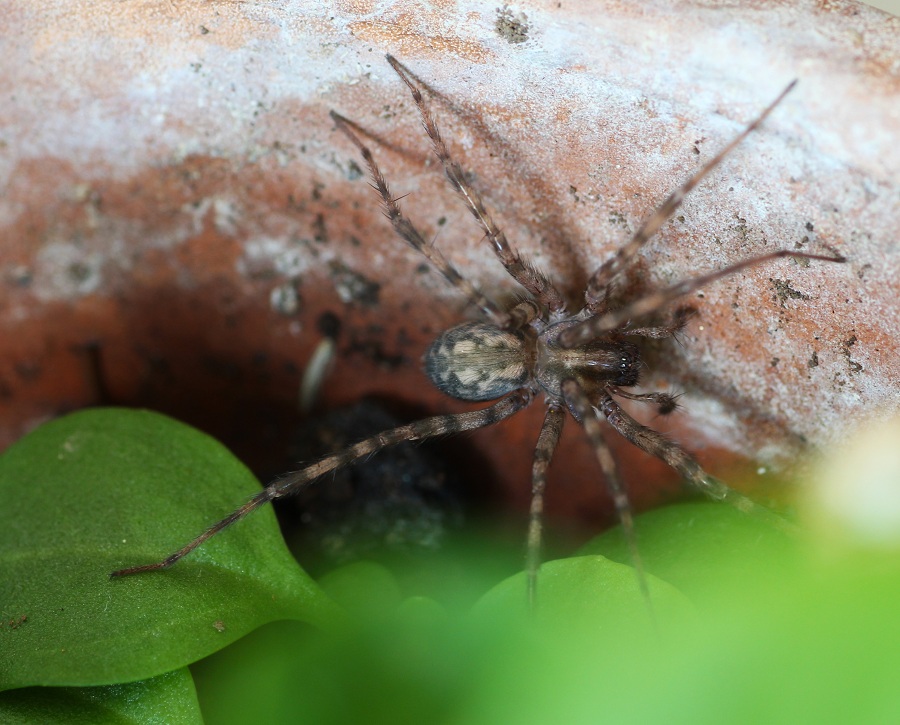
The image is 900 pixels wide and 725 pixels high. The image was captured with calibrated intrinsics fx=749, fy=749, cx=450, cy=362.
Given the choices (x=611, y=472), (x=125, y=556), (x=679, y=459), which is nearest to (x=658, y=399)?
(x=679, y=459)

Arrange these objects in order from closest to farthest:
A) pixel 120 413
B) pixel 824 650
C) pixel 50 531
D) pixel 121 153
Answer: pixel 824 650 → pixel 50 531 → pixel 120 413 → pixel 121 153

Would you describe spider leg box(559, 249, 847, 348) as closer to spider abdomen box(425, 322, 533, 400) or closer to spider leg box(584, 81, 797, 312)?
spider leg box(584, 81, 797, 312)

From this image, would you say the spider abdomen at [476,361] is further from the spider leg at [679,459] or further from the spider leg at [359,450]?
the spider leg at [679,459]

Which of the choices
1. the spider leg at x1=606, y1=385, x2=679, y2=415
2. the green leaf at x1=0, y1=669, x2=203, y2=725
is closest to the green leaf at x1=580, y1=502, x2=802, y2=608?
the spider leg at x1=606, y1=385, x2=679, y2=415

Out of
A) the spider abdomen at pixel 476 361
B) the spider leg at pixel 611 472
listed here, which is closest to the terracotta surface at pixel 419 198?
the spider abdomen at pixel 476 361

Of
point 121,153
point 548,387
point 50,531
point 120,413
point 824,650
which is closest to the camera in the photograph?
point 824,650

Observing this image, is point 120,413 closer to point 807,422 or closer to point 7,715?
point 7,715

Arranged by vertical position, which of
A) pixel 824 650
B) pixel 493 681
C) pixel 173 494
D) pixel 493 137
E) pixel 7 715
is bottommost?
pixel 7 715

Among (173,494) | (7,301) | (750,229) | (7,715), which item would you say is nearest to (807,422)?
(750,229)
